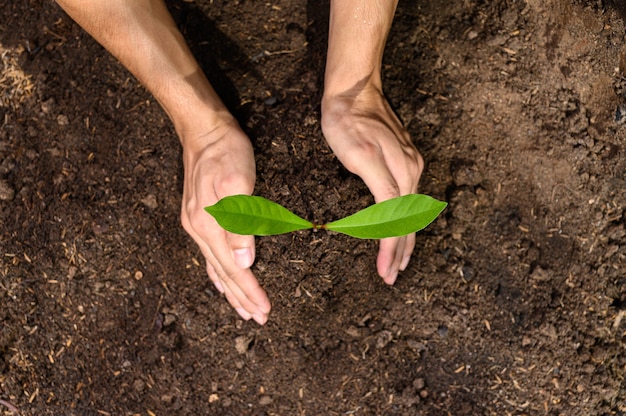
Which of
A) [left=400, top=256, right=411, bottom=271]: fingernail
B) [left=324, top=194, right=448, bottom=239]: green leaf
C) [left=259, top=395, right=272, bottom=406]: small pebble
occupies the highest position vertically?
[left=324, top=194, right=448, bottom=239]: green leaf

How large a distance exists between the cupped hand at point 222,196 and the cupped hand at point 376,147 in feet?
0.75

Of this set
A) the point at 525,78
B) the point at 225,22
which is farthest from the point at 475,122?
the point at 225,22

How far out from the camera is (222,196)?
Result: 5.01ft

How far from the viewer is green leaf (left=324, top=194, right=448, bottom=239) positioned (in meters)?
1.18

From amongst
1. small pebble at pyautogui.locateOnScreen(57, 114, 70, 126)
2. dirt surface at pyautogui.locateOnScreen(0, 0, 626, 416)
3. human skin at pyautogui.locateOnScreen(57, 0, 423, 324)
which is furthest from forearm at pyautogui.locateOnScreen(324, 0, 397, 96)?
small pebble at pyautogui.locateOnScreen(57, 114, 70, 126)

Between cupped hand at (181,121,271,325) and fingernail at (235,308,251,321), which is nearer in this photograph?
cupped hand at (181,121,271,325)

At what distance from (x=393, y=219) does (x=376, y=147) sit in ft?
1.27

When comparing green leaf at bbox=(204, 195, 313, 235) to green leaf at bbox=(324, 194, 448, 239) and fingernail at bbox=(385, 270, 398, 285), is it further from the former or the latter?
fingernail at bbox=(385, 270, 398, 285)

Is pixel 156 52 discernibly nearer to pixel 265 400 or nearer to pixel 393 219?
pixel 393 219

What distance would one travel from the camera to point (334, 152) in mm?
1611

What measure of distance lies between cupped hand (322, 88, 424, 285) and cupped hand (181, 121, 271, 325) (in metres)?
0.23

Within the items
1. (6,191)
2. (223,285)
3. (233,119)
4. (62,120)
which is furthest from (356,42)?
(6,191)

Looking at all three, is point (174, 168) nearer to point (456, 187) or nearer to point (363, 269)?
point (363, 269)

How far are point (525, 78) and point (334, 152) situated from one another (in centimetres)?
64
